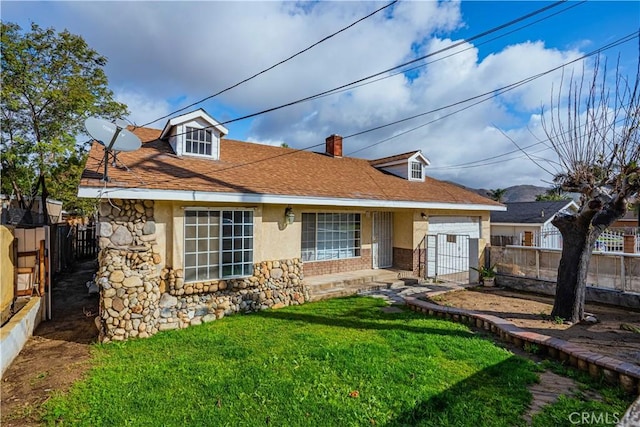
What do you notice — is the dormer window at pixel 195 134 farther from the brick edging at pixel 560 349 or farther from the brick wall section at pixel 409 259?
the brick edging at pixel 560 349

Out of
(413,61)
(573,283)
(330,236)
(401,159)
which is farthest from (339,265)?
(413,61)

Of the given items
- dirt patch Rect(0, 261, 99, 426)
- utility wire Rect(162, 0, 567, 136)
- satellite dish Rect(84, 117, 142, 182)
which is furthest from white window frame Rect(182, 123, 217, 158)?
dirt patch Rect(0, 261, 99, 426)

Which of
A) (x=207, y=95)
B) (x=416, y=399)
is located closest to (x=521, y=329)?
(x=416, y=399)

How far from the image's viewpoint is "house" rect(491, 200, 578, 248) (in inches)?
843

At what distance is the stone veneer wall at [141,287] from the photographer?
21.8ft

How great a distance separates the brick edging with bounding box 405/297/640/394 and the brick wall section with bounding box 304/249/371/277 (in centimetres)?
438

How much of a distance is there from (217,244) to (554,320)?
8.38m

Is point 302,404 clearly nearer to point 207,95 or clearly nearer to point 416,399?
point 416,399

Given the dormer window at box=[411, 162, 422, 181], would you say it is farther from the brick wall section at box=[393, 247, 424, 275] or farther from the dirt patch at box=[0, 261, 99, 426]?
the dirt patch at box=[0, 261, 99, 426]

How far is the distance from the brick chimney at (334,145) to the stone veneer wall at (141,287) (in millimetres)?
9958

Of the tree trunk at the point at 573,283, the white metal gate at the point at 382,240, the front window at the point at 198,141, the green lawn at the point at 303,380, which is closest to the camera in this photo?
the green lawn at the point at 303,380

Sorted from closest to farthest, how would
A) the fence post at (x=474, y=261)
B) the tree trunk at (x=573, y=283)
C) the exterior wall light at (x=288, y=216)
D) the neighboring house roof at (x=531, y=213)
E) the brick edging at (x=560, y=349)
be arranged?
the brick edging at (x=560, y=349)
the tree trunk at (x=573, y=283)
the exterior wall light at (x=288, y=216)
the fence post at (x=474, y=261)
the neighboring house roof at (x=531, y=213)

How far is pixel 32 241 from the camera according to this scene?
7.73 metres

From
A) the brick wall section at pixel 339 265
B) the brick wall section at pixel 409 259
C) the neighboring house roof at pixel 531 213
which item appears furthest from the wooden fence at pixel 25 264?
the neighboring house roof at pixel 531 213
